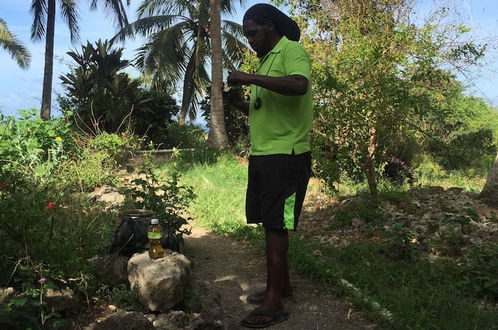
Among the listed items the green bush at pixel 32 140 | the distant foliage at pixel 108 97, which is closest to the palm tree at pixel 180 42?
the distant foliage at pixel 108 97

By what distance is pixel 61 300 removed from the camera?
2.50 metres

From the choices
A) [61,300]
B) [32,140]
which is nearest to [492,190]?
[61,300]

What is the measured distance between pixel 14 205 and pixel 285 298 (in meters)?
1.85

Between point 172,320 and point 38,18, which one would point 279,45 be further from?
point 38,18

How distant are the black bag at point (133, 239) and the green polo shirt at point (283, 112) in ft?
3.64

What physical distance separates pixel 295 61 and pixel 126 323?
169 cm

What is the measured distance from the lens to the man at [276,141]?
2.66 meters

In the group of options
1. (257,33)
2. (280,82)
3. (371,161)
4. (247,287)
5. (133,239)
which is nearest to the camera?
(280,82)

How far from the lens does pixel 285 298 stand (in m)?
3.16

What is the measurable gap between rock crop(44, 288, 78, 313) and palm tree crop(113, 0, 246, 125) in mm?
17828

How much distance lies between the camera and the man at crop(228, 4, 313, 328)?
2.66 meters

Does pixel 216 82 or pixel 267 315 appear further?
pixel 216 82

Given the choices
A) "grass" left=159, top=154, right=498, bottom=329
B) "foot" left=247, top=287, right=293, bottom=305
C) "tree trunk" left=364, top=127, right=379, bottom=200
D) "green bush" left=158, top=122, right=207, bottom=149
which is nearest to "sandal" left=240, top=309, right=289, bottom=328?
"foot" left=247, top=287, right=293, bottom=305

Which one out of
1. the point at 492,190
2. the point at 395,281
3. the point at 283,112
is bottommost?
the point at 395,281
